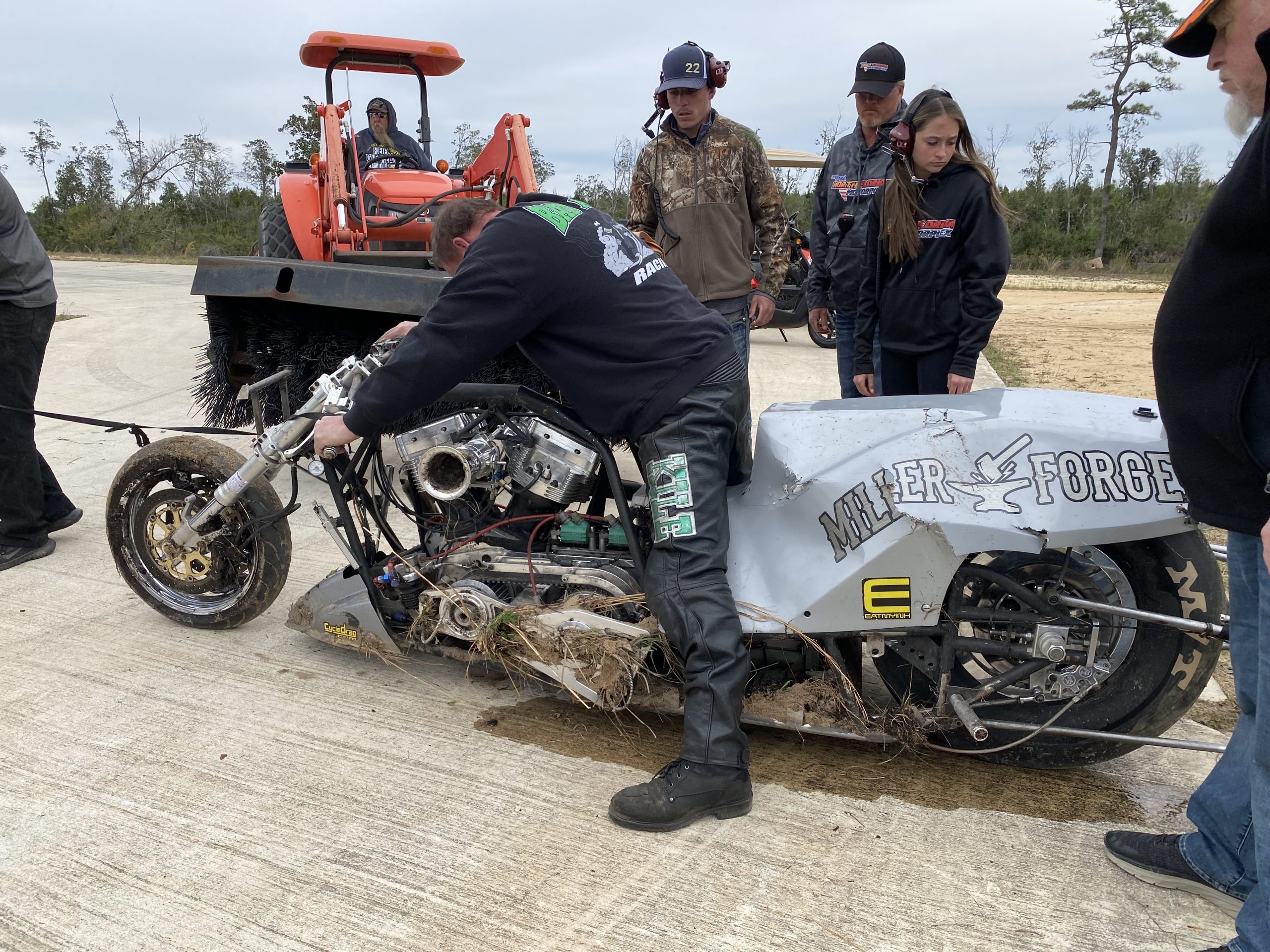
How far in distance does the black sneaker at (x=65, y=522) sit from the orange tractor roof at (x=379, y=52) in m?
4.29

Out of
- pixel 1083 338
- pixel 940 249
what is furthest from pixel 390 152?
pixel 1083 338

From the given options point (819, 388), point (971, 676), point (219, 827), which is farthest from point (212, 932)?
point (819, 388)

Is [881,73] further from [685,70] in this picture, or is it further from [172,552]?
[172,552]

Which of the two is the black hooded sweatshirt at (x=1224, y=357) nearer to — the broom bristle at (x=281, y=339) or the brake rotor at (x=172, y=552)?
A: the brake rotor at (x=172, y=552)

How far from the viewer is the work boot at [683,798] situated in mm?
2562

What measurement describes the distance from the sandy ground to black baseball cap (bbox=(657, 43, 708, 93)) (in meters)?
3.18

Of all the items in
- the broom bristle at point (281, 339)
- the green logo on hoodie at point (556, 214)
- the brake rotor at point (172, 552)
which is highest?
the green logo on hoodie at point (556, 214)

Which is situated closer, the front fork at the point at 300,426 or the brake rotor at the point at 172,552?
the front fork at the point at 300,426

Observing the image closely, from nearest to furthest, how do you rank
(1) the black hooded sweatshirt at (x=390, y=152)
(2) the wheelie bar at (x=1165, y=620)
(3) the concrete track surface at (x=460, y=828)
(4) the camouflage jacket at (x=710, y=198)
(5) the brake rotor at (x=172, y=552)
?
(3) the concrete track surface at (x=460, y=828)
(2) the wheelie bar at (x=1165, y=620)
(5) the brake rotor at (x=172, y=552)
(4) the camouflage jacket at (x=710, y=198)
(1) the black hooded sweatshirt at (x=390, y=152)

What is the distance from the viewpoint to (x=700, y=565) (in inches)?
107

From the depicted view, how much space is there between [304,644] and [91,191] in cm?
3786

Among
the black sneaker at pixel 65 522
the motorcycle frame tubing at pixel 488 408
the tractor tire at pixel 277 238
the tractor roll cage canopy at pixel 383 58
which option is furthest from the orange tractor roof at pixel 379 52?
the motorcycle frame tubing at pixel 488 408

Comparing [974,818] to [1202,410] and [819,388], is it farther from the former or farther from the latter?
[819,388]

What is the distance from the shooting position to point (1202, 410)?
1.85 m
